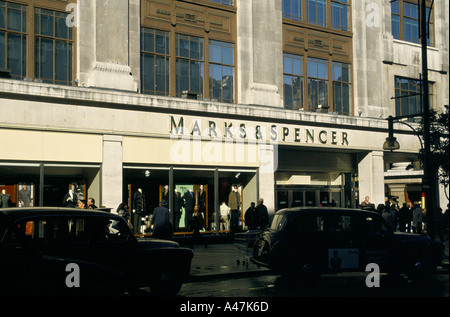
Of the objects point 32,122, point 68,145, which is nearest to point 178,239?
point 68,145

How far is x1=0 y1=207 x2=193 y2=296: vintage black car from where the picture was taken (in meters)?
7.88

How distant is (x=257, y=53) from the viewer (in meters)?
24.0

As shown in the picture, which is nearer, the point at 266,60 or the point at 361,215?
the point at 361,215

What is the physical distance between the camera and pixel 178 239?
70.2 feet

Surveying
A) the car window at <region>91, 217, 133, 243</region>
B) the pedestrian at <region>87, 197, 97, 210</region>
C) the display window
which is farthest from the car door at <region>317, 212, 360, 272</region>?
the display window

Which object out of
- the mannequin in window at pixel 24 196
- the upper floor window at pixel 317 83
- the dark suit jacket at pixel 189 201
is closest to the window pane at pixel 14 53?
the mannequin in window at pixel 24 196

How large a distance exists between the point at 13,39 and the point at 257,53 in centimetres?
1007

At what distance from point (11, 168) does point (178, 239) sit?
6.69m

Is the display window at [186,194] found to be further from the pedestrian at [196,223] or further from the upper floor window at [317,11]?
the upper floor window at [317,11]

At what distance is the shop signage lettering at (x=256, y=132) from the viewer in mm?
21797

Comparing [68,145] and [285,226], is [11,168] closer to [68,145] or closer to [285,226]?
[68,145]

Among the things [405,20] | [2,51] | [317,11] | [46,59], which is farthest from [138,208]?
[405,20]

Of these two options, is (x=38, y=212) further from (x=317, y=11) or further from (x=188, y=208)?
(x=317, y=11)

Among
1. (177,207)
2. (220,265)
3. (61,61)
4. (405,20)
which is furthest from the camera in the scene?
(405,20)
